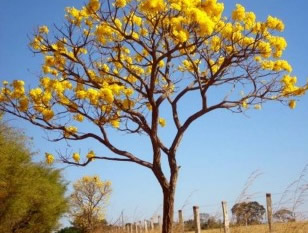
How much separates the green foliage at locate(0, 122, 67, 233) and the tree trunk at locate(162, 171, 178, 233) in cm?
1519

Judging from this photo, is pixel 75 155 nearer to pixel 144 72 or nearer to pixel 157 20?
pixel 144 72

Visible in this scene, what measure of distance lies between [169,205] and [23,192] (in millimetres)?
16082

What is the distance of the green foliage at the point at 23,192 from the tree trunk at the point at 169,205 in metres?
15.2

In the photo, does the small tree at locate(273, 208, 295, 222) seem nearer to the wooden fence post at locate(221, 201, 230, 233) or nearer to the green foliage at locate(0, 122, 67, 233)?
the wooden fence post at locate(221, 201, 230, 233)

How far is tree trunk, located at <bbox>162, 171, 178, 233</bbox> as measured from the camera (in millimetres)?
11297

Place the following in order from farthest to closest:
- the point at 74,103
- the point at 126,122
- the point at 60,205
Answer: the point at 60,205 < the point at 126,122 < the point at 74,103

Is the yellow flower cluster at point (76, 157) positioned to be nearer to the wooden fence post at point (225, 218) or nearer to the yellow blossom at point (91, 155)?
the yellow blossom at point (91, 155)

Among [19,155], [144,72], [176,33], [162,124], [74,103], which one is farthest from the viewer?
[19,155]

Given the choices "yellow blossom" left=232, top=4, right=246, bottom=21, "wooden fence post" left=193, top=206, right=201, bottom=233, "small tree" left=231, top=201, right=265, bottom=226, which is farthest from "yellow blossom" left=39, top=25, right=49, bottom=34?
"small tree" left=231, top=201, right=265, bottom=226

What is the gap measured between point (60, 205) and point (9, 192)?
8.66 meters

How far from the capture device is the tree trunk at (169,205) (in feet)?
37.1

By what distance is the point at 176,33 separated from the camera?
11.1 metres

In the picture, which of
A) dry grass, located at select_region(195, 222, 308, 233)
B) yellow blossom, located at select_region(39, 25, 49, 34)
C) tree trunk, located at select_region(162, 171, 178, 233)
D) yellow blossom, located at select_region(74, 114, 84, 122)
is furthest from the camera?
yellow blossom, located at select_region(74, 114, 84, 122)

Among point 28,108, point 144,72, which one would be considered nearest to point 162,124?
point 144,72
